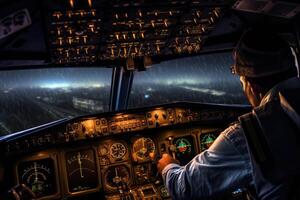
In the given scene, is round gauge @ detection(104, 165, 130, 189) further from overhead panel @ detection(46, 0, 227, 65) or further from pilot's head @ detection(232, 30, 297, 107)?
pilot's head @ detection(232, 30, 297, 107)

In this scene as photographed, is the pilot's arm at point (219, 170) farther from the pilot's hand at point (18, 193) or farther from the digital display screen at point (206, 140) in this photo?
the digital display screen at point (206, 140)

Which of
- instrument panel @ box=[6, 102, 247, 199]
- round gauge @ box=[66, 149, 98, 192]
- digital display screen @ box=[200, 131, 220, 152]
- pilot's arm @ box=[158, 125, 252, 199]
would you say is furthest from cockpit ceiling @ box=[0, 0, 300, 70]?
pilot's arm @ box=[158, 125, 252, 199]

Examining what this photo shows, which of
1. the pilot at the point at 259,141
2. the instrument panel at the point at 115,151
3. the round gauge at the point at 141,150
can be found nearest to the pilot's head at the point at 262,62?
the pilot at the point at 259,141

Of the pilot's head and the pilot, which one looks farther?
the pilot's head

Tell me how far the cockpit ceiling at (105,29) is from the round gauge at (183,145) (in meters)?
1.24

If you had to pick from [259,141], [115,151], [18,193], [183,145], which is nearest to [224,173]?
[259,141]

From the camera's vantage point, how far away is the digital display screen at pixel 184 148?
179 inches

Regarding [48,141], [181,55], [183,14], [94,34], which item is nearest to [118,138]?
[48,141]

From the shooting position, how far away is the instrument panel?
4043mm

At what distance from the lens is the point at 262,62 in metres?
1.39

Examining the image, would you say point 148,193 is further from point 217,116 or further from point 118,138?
point 217,116

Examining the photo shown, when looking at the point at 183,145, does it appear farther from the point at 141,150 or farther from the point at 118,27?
the point at 118,27

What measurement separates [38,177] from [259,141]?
3.39m

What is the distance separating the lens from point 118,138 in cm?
437
